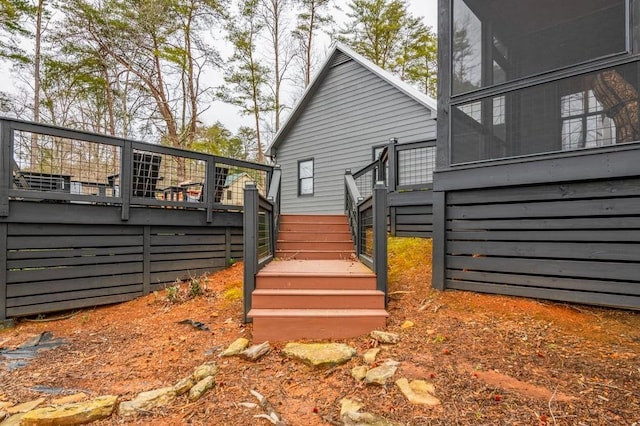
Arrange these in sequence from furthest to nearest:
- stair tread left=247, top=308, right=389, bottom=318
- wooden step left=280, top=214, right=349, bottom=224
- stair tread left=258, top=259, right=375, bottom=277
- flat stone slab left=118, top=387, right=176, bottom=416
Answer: wooden step left=280, top=214, right=349, bottom=224
stair tread left=258, top=259, right=375, bottom=277
stair tread left=247, top=308, right=389, bottom=318
flat stone slab left=118, top=387, right=176, bottom=416

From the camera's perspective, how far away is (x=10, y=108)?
1141 cm

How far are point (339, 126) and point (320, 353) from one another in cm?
792

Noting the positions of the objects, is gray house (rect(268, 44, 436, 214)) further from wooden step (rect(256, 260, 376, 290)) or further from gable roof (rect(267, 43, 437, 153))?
wooden step (rect(256, 260, 376, 290))

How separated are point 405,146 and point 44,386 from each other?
5892 mm

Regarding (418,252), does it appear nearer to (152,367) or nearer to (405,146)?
(405,146)

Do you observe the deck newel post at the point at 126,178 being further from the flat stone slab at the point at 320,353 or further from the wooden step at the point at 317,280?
the flat stone slab at the point at 320,353

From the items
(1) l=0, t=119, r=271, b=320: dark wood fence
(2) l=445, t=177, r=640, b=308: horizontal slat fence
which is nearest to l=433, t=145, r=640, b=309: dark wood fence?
(2) l=445, t=177, r=640, b=308: horizontal slat fence

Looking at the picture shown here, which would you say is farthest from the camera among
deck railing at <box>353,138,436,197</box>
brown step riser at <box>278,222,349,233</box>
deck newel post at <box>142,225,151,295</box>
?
deck railing at <box>353,138,436,197</box>

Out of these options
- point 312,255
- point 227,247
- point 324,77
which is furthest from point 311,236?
point 324,77

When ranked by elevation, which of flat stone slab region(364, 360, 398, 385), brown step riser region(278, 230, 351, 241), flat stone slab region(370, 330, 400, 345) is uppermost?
brown step riser region(278, 230, 351, 241)

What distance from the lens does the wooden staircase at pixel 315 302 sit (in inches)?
124

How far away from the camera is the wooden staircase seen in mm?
3143

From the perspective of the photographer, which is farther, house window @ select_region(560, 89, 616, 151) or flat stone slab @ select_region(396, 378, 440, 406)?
house window @ select_region(560, 89, 616, 151)

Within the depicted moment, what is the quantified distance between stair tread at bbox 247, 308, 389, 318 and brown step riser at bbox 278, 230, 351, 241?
7.74ft
